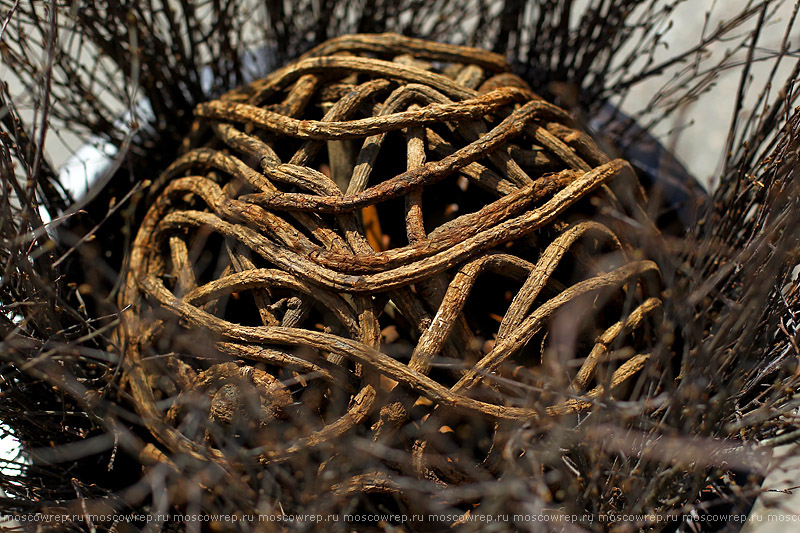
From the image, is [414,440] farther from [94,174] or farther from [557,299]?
[94,174]

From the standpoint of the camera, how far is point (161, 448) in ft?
1.89

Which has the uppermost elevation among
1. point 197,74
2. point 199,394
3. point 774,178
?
point 197,74

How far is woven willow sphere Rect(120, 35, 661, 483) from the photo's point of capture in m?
0.46

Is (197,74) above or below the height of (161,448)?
above

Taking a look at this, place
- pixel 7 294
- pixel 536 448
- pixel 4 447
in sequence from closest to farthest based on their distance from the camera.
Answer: pixel 536 448, pixel 7 294, pixel 4 447

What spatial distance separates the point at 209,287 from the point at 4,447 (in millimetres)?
413

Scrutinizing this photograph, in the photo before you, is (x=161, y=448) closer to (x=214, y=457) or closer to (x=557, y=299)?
(x=214, y=457)

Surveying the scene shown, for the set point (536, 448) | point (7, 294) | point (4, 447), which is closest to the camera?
point (536, 448)

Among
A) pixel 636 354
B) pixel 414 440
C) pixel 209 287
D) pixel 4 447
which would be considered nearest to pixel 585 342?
pixel 636 354

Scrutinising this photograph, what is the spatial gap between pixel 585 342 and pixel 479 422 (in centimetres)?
11

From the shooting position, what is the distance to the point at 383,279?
1.49 ft

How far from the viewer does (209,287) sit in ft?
1.64

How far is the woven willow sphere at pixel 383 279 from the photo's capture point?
0.46 meters

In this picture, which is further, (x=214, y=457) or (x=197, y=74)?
(x=197, y=74)
